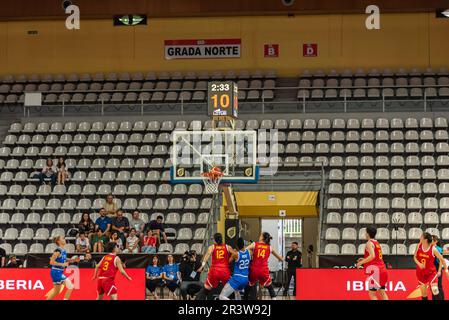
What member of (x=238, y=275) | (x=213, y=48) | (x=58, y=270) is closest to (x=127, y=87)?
(x=213, y=48)

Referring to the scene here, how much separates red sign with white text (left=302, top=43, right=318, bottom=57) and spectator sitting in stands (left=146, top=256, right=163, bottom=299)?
12.3 meters

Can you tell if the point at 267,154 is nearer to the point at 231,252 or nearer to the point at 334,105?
the point at 334,105

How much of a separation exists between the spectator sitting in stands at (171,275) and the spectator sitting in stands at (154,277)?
0.14 meters

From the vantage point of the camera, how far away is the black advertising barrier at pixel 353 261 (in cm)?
2025

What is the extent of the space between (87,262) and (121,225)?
211cm

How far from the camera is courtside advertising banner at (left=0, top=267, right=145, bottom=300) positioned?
1844 centimetres

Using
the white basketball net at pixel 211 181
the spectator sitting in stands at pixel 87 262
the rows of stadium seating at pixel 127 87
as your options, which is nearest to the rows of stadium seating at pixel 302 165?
the rows of stadium seating at pixel 127 87

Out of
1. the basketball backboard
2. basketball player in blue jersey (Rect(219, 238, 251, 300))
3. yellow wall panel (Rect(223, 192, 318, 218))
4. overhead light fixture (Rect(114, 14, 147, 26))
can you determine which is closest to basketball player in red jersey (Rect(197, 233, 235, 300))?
basketball player in blue jersey (Rect(219, 238, 251, 300))

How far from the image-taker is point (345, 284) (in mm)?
18438

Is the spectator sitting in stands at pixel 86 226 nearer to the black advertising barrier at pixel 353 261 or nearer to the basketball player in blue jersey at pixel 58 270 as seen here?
the basketball player in blue jersey at pixel 58 270

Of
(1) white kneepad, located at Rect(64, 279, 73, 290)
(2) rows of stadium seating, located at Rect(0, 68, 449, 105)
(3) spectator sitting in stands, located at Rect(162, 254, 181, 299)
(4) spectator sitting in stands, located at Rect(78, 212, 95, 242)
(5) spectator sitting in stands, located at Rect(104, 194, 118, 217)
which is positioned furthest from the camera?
(2) rows of stadium seating, located at Rect(0, 68, 449, 105)

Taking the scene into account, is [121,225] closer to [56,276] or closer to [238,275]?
[56,276]

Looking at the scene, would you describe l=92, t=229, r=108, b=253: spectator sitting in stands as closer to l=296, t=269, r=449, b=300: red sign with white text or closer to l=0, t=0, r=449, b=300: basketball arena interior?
l=0, t=0, r=449, b=300: basketball arena interior
